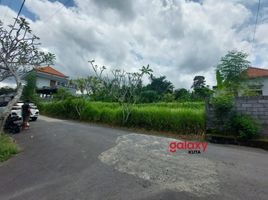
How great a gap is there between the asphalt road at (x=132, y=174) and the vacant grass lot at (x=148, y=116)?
319 centimetres

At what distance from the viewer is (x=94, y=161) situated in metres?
5.02

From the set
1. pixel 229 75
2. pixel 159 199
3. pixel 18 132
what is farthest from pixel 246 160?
pixel 229 75

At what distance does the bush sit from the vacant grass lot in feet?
5.79

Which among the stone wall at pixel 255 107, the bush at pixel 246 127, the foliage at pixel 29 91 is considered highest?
the foliage at pixel 29 91

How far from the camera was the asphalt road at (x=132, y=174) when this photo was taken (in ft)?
10.6

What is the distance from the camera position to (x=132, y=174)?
405 centimetres

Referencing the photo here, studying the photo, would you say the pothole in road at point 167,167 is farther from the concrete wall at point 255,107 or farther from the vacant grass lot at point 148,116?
the concrete wall at point 255,107

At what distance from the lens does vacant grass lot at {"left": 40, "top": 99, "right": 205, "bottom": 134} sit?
9.38 metres

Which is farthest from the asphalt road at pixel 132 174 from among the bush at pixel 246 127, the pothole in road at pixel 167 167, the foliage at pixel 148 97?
the foliage at pixel 148 97

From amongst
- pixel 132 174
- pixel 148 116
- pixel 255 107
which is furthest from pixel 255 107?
pixel 132 174

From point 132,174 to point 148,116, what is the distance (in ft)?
24.1

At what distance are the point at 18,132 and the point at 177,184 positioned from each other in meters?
9.39

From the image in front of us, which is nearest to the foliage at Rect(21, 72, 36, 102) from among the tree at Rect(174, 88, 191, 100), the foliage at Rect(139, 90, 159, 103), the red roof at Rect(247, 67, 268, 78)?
the foliage at Rect(139, 90, 159, 103)

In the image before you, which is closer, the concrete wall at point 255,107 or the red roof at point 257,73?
the concrete wall at point 255,107
